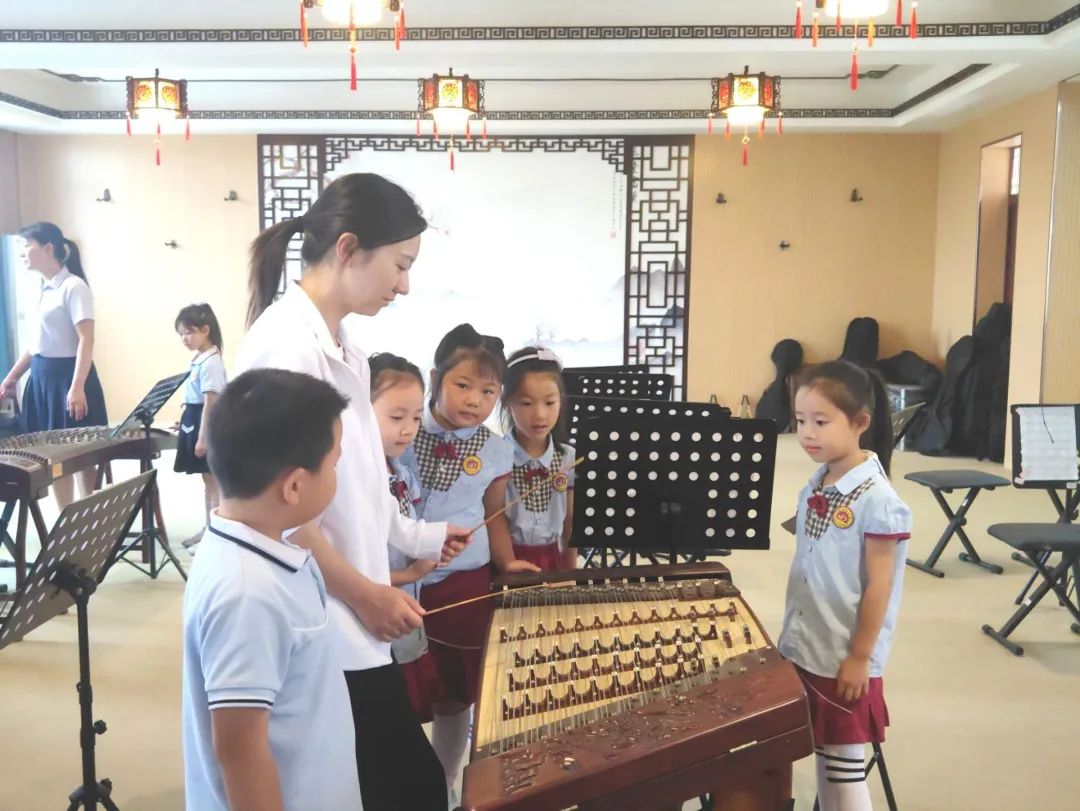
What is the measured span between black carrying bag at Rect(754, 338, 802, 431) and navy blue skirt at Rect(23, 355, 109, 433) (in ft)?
19.1

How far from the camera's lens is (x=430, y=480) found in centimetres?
215

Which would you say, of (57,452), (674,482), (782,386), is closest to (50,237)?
(57,452)

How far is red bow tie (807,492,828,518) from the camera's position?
6.35ft

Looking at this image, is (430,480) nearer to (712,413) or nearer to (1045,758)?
(712,413)

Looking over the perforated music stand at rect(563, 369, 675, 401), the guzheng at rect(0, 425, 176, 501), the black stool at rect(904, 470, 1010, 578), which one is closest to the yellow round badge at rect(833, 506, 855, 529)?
the perforated music stand at rect(563, 369, 675, 401)

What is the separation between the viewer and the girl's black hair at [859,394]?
192 centimetres

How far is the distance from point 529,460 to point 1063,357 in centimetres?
562

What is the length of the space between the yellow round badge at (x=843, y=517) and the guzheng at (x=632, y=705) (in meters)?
0.33

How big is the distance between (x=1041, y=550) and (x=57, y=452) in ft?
12.8

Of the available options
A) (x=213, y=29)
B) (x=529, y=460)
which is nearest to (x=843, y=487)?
(x=529, y=460)

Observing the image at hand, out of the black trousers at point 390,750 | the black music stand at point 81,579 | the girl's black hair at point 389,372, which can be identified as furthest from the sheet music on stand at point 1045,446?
the black music stand at point 81,579

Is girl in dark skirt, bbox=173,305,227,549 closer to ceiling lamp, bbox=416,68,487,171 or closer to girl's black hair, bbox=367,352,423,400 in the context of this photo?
ceiling lamp, bbox=416,68,487,171

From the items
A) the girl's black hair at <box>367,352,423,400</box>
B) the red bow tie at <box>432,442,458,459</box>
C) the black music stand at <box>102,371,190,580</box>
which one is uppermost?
the girl's black hair at <box>367,352,423,400</box>

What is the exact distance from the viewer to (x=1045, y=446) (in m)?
4.02
